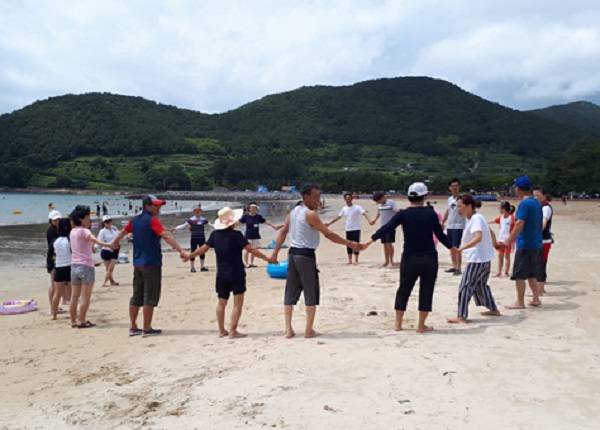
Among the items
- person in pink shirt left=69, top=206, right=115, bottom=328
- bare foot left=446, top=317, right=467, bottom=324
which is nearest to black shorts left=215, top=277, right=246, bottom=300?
person in pink shirt left=69, top=206, right=115, bottom=328

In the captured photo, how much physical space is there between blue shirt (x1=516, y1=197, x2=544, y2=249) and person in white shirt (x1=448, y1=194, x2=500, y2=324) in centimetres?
77

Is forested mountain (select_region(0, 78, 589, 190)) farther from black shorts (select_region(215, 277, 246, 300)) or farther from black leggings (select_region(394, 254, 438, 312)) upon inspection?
black shorts (select_region(215, 277, 246, 300))

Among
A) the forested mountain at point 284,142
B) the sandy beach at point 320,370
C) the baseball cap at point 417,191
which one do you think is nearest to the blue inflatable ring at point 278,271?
the sandy beach at point 320,370

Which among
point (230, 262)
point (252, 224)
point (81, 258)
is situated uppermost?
point (252, 224)

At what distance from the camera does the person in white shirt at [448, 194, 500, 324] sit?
22.9 ft

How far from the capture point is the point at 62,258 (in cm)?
833

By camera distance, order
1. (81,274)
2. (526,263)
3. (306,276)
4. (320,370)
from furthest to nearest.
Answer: (81,274) → (526,263) → (306,276) → (320,370)

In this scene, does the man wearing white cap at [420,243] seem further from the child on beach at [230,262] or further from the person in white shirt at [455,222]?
the person in white shirt at [455,222]

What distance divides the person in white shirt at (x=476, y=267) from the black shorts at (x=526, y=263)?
741 mm

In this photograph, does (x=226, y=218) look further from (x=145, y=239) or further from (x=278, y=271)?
(x=278, y=271)

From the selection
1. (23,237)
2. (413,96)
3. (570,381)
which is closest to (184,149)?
(413,96)

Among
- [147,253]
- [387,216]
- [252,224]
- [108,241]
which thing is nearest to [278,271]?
[252,224]

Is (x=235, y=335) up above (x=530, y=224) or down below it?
below

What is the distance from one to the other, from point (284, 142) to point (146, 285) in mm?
163458
